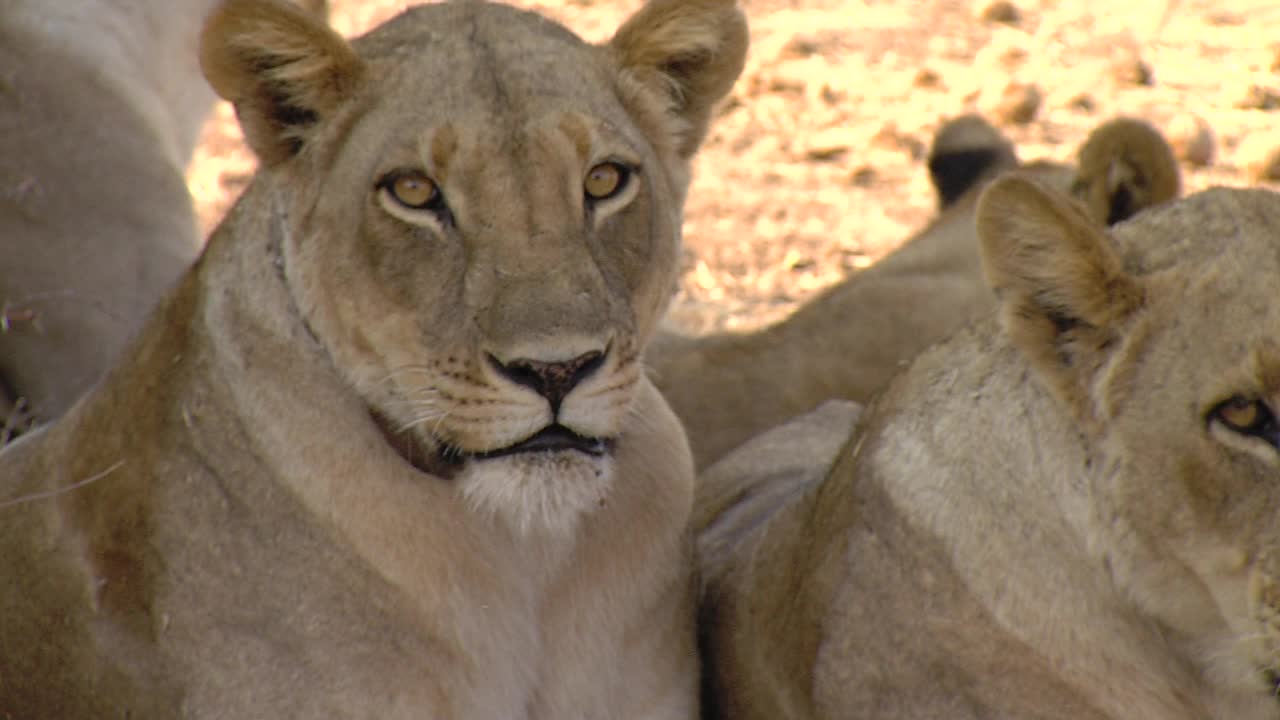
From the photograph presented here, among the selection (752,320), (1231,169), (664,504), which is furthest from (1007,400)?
(1231,169)

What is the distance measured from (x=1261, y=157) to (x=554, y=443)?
3.81 meters

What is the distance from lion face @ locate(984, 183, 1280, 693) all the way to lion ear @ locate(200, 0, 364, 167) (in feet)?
2.90

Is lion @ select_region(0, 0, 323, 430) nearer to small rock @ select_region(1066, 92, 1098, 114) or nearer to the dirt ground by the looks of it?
the dirt ground

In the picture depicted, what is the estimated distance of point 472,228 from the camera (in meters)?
2.82

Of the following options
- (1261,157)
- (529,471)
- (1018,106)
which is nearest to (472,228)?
(529,471)

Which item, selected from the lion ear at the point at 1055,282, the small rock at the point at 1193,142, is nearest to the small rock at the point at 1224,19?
the small rock at the point at 1193,142

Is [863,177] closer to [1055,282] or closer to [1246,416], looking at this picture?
[1055,282]

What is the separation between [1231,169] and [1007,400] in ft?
11.8

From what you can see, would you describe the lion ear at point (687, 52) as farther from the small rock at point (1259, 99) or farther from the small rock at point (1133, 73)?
the small rock at point (1133, 73)

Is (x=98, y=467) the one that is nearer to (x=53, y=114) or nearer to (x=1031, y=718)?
(x=1031, y=718)

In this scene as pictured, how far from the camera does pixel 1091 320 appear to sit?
9.03 feet

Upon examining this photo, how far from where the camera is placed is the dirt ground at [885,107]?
612cm

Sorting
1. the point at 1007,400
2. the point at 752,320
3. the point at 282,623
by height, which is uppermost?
the point at 1007,400

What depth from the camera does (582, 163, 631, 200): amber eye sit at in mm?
2912
